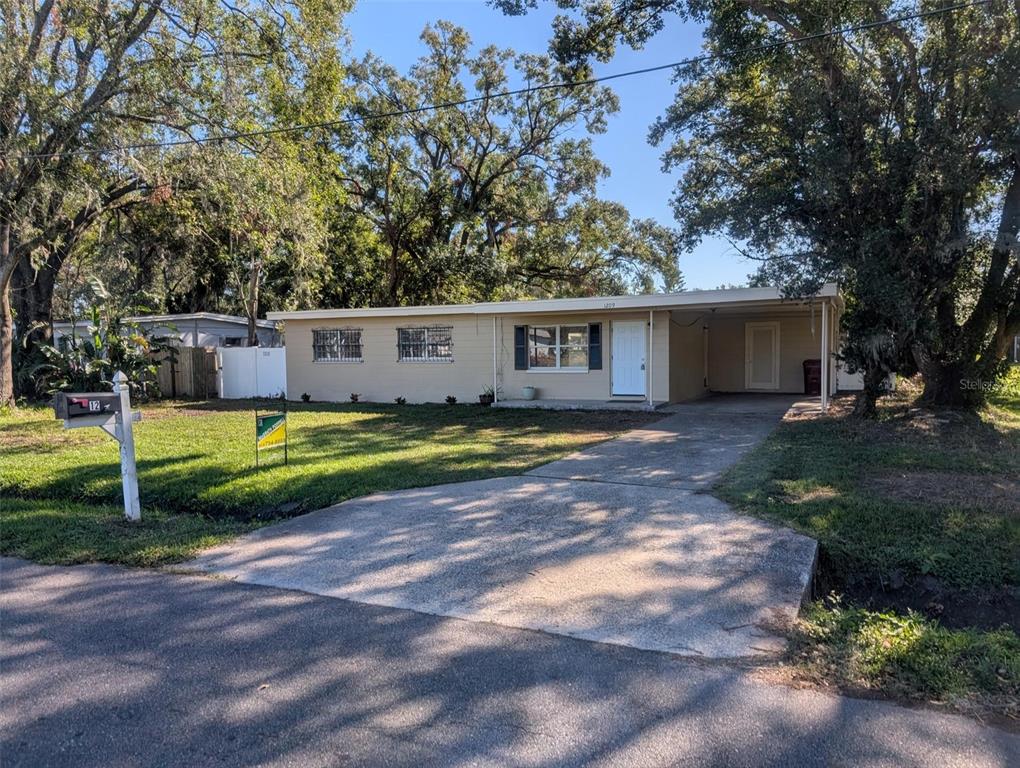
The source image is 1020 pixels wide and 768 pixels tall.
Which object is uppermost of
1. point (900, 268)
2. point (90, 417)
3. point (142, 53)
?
point (142, 53)

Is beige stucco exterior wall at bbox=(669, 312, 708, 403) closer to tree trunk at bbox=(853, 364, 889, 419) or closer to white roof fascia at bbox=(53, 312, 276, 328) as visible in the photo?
tree trunk at bbox=(853, 364, 889, 419)

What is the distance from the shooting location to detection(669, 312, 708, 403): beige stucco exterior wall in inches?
624

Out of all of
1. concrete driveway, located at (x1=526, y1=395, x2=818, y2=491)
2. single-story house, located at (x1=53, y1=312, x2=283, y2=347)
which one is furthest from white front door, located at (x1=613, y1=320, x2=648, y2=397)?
single-story house, located at (x1=53, y1=312, x2=283, y2=347)

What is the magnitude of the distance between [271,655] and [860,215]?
1080cm

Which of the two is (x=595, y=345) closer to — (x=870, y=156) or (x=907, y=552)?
(x=870, y=156)

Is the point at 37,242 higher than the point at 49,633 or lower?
higher

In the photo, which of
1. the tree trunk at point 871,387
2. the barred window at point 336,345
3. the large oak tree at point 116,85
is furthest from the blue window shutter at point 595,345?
the large oak tree at point 116,85

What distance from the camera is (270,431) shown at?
25.8 ft

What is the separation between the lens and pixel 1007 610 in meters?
4.32

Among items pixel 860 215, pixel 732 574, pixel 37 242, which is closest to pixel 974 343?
pixel 860 215

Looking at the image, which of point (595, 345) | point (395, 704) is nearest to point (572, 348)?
point (595, 345)

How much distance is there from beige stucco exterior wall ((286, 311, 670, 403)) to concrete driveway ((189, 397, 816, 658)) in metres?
8.46

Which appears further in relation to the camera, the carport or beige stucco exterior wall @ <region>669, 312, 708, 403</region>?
the carport

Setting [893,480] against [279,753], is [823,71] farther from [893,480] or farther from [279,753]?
[279,753]
